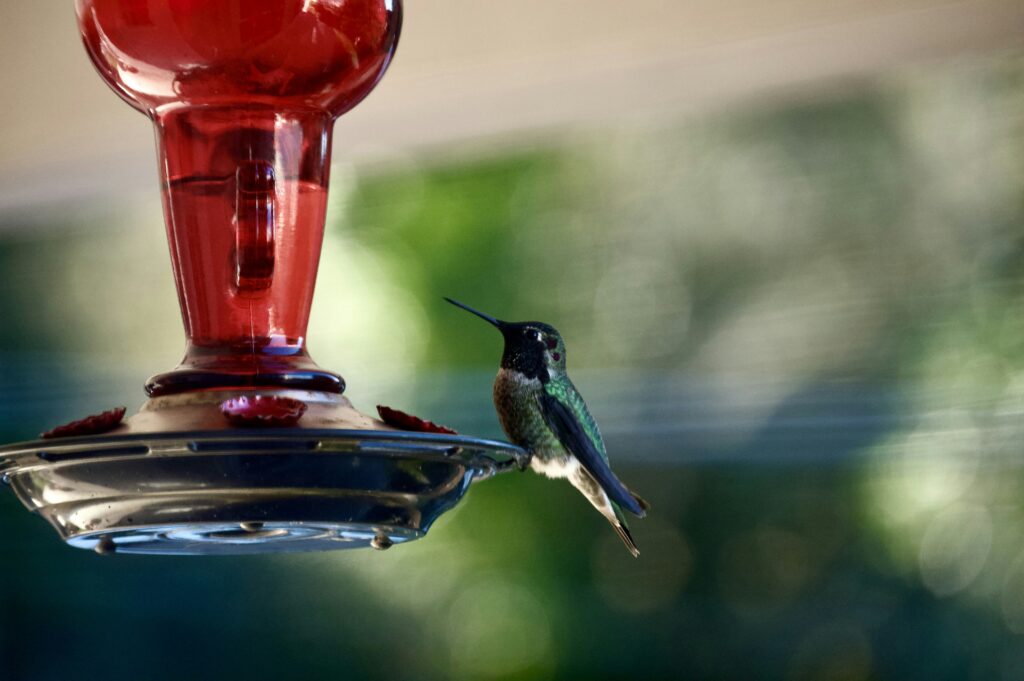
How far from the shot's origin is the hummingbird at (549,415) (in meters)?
1.61

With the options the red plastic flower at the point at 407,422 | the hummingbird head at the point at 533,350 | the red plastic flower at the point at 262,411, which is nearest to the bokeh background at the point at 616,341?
the hummingbird head at the point at 533,350

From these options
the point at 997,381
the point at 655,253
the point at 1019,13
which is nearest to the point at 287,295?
the point at 1019,13

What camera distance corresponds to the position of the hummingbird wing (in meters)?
1.37

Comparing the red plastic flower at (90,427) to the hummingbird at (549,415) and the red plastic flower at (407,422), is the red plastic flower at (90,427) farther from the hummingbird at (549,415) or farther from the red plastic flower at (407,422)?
the hummingbird at (549,415)

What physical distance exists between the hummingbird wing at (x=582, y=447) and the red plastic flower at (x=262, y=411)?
21.8 inches

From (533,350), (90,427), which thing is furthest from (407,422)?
(533,350)

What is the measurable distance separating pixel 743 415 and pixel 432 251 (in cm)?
105

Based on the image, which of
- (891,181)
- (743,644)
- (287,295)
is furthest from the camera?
(743,644)

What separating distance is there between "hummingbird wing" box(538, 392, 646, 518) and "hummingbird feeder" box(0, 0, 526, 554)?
0.31m

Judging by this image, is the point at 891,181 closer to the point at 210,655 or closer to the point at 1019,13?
the point at 1019,13

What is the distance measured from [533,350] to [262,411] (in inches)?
39.3

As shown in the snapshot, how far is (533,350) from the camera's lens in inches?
71.7

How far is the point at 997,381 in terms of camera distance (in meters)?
3.14

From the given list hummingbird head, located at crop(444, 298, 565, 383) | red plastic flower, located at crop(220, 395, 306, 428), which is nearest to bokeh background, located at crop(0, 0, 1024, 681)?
hummingbird head, located at crop(444, 298, 565, 383)
